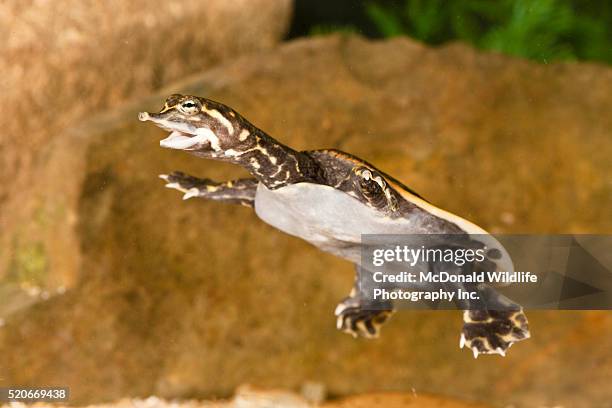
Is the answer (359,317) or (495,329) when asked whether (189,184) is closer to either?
(359,317)

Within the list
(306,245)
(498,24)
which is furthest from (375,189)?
(498,24)

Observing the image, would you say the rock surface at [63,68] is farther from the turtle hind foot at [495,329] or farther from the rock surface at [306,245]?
the turtle hind foot at [495,329]

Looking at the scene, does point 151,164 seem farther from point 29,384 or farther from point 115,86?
point 29,384

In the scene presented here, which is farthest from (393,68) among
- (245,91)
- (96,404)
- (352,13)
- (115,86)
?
(96,404)

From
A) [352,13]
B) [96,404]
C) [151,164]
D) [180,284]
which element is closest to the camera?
[96,404]

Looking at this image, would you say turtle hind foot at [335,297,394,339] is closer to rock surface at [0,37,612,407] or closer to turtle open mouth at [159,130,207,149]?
rock surface at [0,37,612,407]

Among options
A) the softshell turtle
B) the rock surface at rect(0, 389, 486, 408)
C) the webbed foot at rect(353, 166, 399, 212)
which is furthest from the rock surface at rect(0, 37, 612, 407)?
the webbed foot at rect(353, 166, 399, 212)
